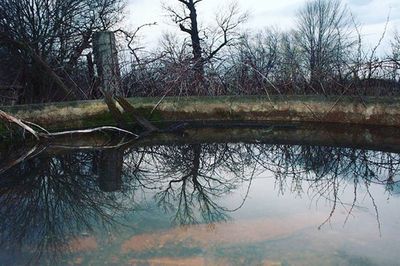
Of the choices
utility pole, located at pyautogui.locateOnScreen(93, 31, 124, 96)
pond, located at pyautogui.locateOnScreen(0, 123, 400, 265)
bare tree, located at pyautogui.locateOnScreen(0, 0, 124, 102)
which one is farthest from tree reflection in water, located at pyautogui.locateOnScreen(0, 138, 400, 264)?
bare tree, located at pyautogui.locateOnScreen(0, 0, 124, 102)

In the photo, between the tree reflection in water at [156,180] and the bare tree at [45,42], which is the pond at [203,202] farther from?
the bare tree at [45,42]

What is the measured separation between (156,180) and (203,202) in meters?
0.93

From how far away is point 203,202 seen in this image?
3.65 meters

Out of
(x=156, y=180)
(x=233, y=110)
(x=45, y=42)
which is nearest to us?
(x=156, y=180)

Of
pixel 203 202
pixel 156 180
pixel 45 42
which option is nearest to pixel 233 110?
pixel 156 180

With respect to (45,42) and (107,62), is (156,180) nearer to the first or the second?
(107,62)

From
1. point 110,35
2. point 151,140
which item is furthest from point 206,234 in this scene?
point 110,35

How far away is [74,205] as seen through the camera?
3598 mm

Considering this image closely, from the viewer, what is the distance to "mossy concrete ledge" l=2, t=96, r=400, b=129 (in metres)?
6.70

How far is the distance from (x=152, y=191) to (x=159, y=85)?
176 inches

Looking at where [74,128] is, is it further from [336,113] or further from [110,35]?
[336,113]

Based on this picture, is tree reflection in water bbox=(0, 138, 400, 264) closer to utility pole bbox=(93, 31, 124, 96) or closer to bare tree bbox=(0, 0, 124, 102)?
utility pole bbox=(93, 31, 124, 96)

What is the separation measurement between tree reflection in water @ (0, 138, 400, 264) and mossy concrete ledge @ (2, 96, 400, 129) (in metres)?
1.66

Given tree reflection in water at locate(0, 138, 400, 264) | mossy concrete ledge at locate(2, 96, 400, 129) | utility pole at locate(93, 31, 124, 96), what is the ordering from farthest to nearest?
utility pole at locate(93, 31, 124, 96) < mossy concrete ledge at locate(2, 96, 400, 129) < tree reflection in water at locate(0, 138, 400, 264)
